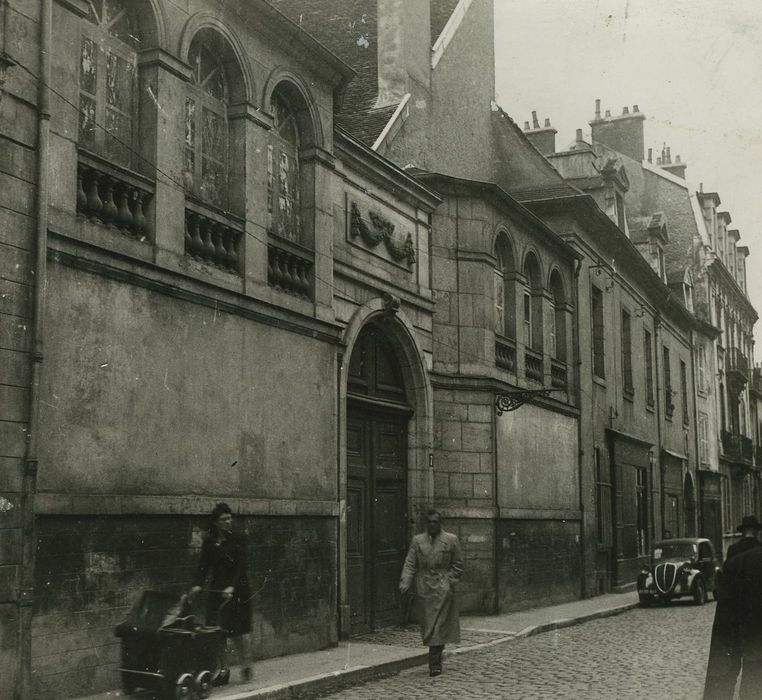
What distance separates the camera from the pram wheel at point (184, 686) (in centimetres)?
828

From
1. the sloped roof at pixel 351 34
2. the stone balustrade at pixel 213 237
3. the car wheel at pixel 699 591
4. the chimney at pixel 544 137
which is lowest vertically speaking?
the car wheel at pixel 699 591

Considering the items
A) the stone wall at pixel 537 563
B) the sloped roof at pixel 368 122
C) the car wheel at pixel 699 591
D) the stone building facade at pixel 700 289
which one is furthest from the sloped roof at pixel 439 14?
the car wheel at pixel 699 591

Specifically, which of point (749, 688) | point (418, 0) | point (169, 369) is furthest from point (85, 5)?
point (418, 0)

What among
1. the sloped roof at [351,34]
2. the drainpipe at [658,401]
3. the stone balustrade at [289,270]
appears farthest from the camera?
the drainpipe at [658,401]

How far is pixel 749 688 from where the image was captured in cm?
712

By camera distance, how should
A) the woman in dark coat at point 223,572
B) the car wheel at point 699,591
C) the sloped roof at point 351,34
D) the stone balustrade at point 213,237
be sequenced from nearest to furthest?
1. the woman in dark coat at point 223,572
2. the stone balustrade at point 213,237
3. the sloped roof at point 351,34
4. the car wheel at point 699,591

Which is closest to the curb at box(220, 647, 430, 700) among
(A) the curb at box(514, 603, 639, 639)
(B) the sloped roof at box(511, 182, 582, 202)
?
(A) the curb at box(514, 603, 639, 639)

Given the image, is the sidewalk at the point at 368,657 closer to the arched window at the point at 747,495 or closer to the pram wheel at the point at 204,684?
the pram wheel at the point at 204,684

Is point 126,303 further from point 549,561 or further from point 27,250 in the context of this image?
point 549,561

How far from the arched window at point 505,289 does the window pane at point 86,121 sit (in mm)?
10362

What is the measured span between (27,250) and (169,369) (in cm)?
210

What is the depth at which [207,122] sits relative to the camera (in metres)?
11.5

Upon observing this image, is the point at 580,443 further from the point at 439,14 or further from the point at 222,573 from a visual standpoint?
the point at 222,573

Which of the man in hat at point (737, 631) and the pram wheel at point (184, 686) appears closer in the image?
the man in hat at point (737, 631)
